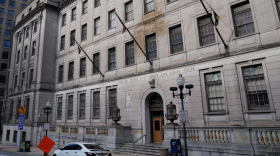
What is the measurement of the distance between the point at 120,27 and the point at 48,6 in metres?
17.0

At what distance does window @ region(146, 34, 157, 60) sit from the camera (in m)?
20.2

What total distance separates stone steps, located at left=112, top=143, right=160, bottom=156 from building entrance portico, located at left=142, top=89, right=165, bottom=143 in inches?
68.2

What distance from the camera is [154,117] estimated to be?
19734 millimetres

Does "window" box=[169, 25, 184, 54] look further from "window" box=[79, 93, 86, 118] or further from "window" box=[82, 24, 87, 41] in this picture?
"window" box=[82, 24, 87, 41]

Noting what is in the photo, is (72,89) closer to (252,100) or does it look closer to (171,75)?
(171,75)

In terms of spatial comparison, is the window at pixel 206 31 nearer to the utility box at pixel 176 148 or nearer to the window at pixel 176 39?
the window at pixel 176 39

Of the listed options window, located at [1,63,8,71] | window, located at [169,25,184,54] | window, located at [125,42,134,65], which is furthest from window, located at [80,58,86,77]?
window, located at [1,63,8,71]

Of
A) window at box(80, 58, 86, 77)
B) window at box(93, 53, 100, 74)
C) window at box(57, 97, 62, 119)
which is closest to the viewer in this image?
window at box(93, 53, 100, 74)

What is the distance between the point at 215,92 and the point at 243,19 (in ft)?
18.9

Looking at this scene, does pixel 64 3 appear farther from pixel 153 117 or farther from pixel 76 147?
pixel 76 147

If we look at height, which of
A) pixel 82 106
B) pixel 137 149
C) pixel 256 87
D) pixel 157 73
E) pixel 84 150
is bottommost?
pixel 137 149

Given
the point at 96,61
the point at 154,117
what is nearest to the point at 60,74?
the point at 96,61

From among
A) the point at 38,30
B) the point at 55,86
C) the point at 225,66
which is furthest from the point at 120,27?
the point at 38,30

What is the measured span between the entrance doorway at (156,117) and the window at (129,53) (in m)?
4.77
